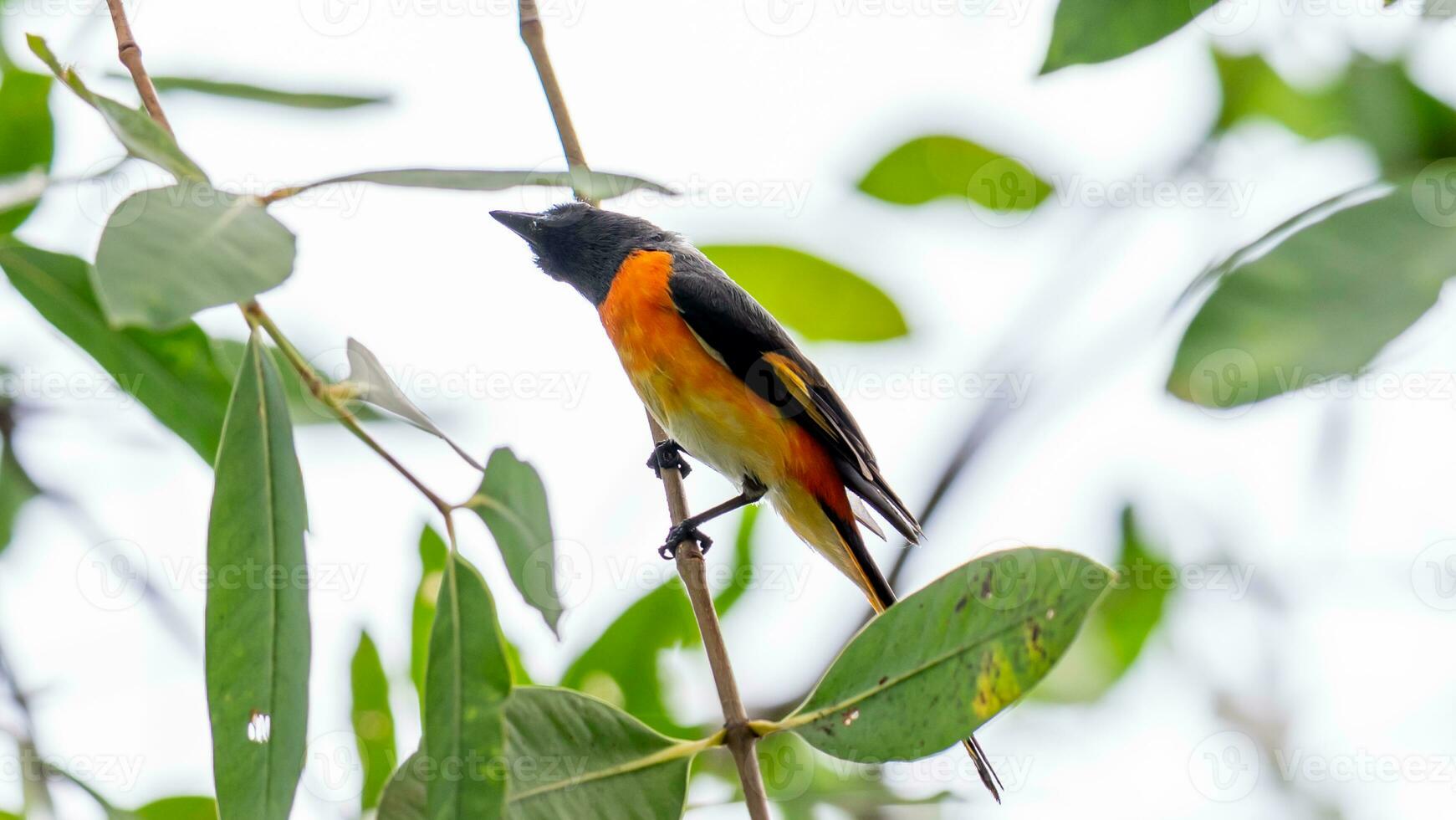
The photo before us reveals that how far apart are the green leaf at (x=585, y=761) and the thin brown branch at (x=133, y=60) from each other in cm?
85

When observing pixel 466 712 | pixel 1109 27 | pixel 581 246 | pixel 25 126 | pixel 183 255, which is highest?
pixel 1109 27

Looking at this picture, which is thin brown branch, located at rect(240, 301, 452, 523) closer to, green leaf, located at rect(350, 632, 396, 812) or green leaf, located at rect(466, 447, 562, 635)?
green leaf, located at rect(466, 447, 562, 635)

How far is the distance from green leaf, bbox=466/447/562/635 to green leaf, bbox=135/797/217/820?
35.6 inches

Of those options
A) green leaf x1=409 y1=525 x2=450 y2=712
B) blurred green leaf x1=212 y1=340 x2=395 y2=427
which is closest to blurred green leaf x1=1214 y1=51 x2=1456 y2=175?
blurred green leaf x1=212 y1=340 x2=395 y2=427

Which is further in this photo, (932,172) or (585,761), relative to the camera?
(932,172)

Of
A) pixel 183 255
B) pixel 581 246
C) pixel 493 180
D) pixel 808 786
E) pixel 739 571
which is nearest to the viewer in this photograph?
pixel 183 255

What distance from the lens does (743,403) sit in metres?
2.98

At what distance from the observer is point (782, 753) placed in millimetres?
2459

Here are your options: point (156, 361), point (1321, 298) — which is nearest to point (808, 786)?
point (156, 361)

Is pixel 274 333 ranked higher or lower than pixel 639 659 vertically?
higher

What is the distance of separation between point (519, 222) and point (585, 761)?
6.18 ft

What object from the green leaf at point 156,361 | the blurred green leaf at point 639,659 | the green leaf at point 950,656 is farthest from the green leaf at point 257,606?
the blurred green leaf at point 639,659

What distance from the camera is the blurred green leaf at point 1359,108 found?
1511mm

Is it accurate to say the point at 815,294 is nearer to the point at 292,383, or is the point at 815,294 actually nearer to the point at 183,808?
the point at 292,383
